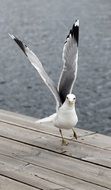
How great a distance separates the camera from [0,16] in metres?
13.4

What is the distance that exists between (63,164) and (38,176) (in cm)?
26

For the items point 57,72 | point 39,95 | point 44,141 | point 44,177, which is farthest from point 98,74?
point 44,177

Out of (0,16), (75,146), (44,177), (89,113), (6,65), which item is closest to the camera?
(44,177)

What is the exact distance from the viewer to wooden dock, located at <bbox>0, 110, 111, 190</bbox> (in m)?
3.12

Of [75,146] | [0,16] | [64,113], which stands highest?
[64,113]

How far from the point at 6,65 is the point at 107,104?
9.11 ft

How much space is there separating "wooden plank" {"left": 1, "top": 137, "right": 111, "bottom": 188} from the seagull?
0.24m

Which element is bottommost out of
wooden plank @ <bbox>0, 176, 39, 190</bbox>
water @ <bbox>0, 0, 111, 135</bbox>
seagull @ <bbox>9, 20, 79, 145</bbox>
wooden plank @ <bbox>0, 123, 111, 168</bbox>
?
water @ <bbox>0, 0, 111, 135</bbox>

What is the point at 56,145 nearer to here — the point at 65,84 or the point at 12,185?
the point at 65,84

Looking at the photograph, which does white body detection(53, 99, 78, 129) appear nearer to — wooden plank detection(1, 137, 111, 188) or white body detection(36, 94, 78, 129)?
white body detection(36, 94, 78, 129)

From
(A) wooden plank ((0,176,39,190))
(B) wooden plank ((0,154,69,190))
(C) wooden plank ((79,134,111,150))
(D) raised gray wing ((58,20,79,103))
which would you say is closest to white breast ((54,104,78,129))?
(D) raised gray wing ((58,20,79,103))

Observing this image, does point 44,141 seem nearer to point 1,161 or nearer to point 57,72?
point 1,161

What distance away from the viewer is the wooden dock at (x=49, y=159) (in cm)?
312

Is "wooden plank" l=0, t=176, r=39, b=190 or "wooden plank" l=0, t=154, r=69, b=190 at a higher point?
"wooden plank" l=0, t=176, r=39, b=190
